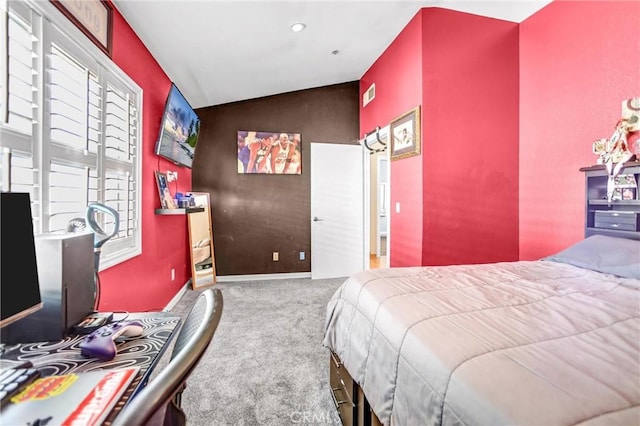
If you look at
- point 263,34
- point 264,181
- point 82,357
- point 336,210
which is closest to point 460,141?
point 336,210

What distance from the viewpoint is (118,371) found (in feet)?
2.25

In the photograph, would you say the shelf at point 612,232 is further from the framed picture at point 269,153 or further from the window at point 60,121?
the window at point 60,121

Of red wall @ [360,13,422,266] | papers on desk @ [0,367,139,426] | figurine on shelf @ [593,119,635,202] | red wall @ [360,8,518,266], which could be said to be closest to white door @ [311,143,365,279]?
red wall @ [360,13,422,266]

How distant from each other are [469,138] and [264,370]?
2825 millimetres

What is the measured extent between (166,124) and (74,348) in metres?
2.30

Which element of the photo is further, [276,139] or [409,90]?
[276,139]

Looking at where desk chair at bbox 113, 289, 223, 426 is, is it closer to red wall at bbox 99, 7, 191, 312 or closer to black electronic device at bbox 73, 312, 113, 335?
black electronic device at bbox 73, 312, 113, 335

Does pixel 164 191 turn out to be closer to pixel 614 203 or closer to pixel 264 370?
pixel 264 370

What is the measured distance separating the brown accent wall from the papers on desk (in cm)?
349

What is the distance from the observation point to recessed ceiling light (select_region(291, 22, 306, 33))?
2.52 metres

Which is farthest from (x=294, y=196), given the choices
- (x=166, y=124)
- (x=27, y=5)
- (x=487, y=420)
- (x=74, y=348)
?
(x=487, y=420)

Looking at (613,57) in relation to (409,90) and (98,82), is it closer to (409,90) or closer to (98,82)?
(409,90)

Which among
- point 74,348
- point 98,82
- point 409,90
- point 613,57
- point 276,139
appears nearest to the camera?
point 74,348

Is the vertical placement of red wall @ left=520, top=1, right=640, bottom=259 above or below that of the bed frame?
above
